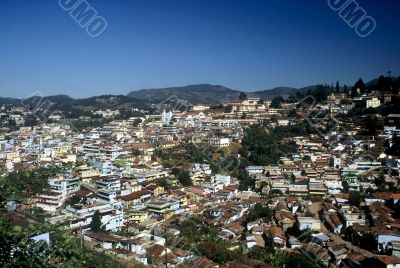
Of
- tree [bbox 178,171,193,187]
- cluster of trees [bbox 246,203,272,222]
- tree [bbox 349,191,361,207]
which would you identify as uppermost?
tree [bbox 178,171,193,187]

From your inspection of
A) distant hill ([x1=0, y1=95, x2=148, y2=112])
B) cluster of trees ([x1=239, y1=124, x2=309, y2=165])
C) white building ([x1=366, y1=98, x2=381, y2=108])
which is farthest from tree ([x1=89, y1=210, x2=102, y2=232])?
distant hill ([x1=0, y1=95, x2=148, y2=112])

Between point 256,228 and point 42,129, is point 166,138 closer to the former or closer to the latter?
point 42,129

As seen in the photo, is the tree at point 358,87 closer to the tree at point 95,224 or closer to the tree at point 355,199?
the tree at point 355,199

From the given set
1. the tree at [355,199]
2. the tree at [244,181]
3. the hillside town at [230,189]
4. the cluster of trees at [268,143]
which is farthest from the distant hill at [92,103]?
the tree at [355,199]

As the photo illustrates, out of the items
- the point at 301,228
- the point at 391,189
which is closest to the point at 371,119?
the point at 391,189

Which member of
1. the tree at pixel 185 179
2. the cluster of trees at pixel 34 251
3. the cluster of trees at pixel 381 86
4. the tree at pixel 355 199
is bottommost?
the tree at pixel 355 199

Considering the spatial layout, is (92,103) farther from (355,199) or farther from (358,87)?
(355,199)

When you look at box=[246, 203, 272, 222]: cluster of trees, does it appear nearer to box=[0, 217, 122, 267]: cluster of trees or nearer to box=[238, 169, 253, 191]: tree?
box=[238, 169, 253, 191]: tree

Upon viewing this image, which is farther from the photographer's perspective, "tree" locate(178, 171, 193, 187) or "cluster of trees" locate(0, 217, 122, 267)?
"tree" locate(178, 171, 193, 187)
